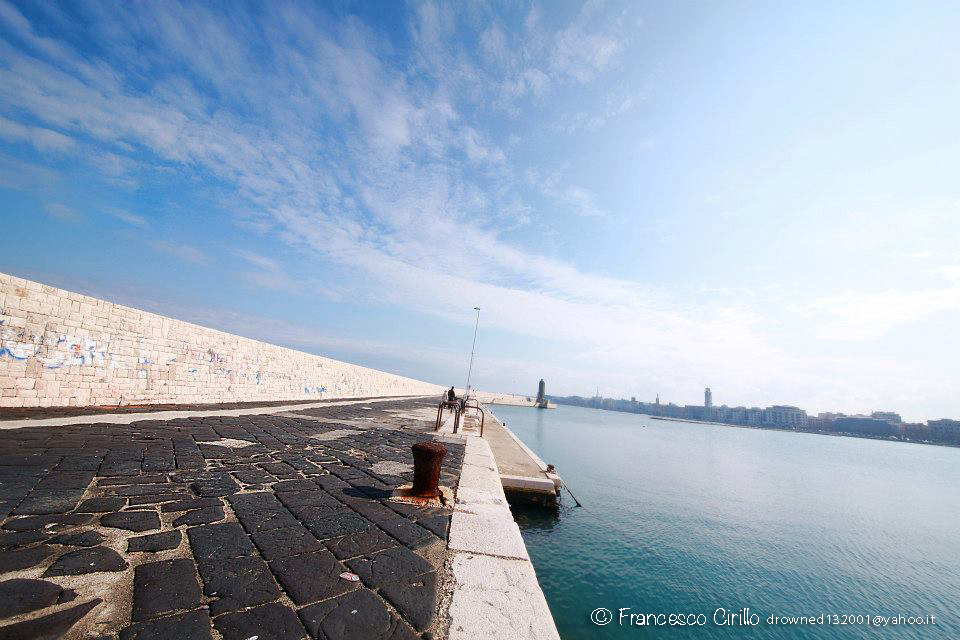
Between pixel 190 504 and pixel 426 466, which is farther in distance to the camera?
pixel 426 466

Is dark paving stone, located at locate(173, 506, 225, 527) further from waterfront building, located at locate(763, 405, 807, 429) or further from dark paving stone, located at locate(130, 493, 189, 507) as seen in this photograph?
waterfront building, located at locate(763, 405, 807, 429)

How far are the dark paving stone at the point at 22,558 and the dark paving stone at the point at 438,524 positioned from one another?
8.25 ft

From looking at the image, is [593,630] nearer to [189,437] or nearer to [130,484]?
[130,484]

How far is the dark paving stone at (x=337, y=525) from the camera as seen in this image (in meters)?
3.08

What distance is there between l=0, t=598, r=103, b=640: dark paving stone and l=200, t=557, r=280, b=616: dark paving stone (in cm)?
53

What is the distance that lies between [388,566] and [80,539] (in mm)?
2132

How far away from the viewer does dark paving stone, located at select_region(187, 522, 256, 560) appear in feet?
8.33

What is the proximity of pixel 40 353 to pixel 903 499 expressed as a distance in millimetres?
40617

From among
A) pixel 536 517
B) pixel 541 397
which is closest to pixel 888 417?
pixel 541 397

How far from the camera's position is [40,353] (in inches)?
295

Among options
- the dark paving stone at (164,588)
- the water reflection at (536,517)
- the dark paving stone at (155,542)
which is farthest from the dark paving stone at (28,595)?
the water reflection at (536,517)

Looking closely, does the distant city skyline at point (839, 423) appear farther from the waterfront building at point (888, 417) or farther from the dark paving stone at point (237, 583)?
the dark paving stone at point (237, 583)

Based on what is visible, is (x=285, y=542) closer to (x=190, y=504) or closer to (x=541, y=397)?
(x=190, y=504)

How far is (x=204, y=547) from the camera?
261 centimetres
